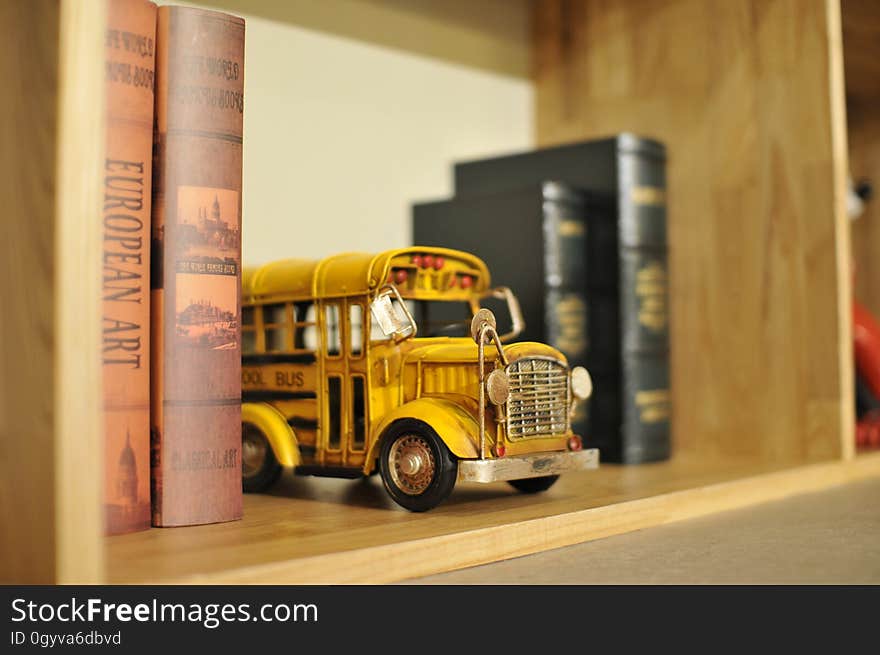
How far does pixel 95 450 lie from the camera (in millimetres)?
992

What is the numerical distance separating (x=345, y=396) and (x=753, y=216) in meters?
1.02

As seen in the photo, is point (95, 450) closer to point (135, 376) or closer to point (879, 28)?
point (135, 376)

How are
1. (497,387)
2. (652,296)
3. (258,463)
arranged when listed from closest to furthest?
1. (497,387)
2. (258,463)
3. (652,296)

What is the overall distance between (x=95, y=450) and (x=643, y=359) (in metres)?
1.32

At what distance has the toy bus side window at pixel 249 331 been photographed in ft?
5.91

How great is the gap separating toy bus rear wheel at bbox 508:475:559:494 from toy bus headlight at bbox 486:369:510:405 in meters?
0.22

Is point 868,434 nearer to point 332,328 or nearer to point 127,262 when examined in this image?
point 332,328

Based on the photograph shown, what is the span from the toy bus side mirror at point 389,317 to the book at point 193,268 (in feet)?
0.86

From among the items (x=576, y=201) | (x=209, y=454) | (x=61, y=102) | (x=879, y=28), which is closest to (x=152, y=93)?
(x=61, y=102)

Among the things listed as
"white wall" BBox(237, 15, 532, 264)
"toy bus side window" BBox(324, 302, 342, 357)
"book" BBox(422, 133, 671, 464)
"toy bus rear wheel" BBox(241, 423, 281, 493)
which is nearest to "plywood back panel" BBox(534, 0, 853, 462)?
"book" BBox(422, 133, 671, 464)

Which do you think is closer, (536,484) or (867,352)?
(536,484)

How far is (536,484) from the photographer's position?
1.65m

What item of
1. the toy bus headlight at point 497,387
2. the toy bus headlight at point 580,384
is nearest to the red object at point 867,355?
the toy bus headlight at point 580,384

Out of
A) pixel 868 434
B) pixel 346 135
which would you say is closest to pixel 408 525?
pixel 346 135
